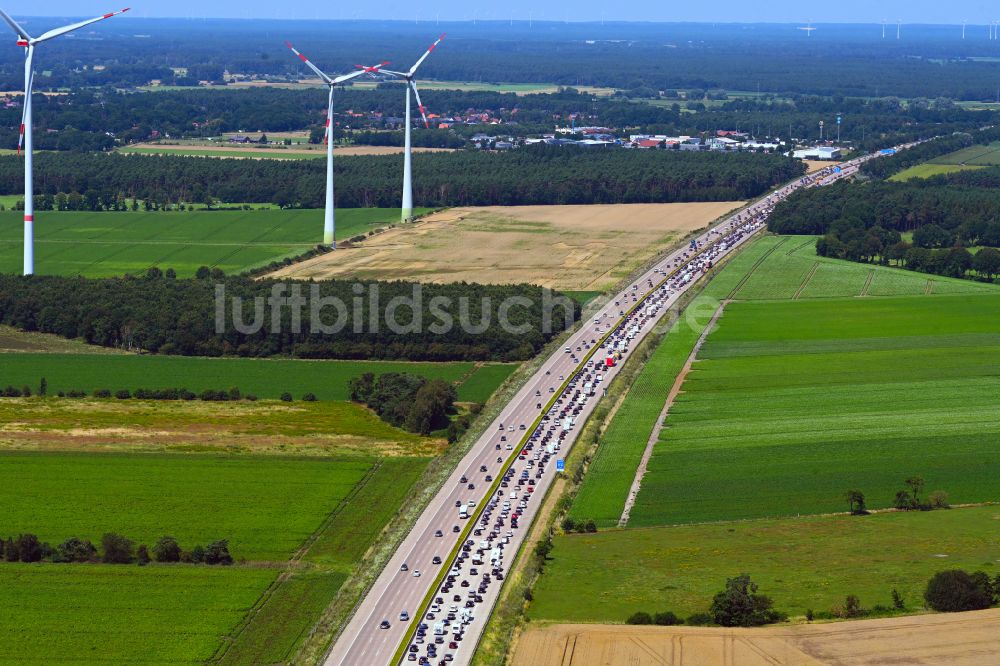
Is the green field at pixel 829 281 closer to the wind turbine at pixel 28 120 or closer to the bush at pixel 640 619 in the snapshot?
the wind turbine at pixel 28 120

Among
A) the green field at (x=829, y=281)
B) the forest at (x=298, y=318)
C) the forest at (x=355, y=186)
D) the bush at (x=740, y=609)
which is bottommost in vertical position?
the bush at (x=740, y=609)

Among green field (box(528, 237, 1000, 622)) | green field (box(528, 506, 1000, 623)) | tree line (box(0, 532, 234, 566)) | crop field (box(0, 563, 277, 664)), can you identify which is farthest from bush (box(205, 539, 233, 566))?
green field (box(528, 506, 1000, 623))

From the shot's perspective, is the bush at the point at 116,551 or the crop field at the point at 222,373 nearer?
the bush at the point at 116,551

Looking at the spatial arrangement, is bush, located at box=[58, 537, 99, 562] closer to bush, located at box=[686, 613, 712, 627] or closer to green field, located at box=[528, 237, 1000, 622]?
green field, located at box=[528, 237, 1000, 622]

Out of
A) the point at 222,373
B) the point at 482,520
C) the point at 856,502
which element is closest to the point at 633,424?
the point at 856,502

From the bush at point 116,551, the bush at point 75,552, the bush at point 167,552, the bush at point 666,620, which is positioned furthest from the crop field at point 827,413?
the bush at point 75,552

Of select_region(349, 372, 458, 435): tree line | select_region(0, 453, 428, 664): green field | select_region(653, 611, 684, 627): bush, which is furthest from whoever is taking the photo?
select_region(349, 372, 458, 435): tree line

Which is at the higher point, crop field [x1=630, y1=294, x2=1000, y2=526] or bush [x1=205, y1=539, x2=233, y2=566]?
crop field [x1=630, y1=294, x2=1000, y2=526]
